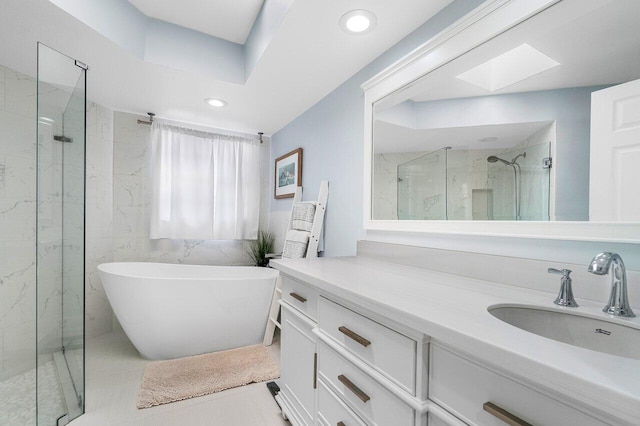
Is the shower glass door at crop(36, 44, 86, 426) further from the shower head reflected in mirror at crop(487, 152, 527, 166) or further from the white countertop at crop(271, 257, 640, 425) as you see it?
the shower head reflected in mirror at crop(487, 152, 527, 166)

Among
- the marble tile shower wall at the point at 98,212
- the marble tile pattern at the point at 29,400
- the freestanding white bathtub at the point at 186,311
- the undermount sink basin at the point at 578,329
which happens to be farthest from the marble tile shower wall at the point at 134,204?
the undermount sink basin at the point at 578,329

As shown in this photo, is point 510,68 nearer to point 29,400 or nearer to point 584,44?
point 584,44

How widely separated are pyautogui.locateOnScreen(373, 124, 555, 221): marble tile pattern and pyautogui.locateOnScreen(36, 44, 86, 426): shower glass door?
176 centimetres

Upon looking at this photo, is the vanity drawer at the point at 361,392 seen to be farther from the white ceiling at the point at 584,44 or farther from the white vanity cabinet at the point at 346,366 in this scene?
the white ceiling at the point at 584,44

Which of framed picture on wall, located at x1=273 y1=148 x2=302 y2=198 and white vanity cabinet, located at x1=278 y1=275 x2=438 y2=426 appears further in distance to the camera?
framed picture on wall, located at x1=273 y1=148 x2=302 y2=198

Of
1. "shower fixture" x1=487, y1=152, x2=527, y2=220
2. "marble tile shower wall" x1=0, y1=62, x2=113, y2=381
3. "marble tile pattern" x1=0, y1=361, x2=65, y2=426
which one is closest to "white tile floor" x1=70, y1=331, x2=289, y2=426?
"marble tile pattern" x1=0, y1=361, x2=65, y2=426

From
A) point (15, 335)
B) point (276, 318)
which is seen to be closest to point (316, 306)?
point (276, 318)

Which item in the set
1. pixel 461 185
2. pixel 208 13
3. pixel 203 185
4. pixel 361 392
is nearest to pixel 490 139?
pixel 461 185

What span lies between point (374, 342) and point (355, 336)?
3.1 inches

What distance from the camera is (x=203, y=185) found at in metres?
3.11

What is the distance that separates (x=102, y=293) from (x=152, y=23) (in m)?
2.36

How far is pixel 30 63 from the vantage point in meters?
1.97

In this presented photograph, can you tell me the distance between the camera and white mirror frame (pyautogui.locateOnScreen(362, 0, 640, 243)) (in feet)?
2.90

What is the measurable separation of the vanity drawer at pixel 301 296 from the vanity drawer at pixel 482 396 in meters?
0.63
